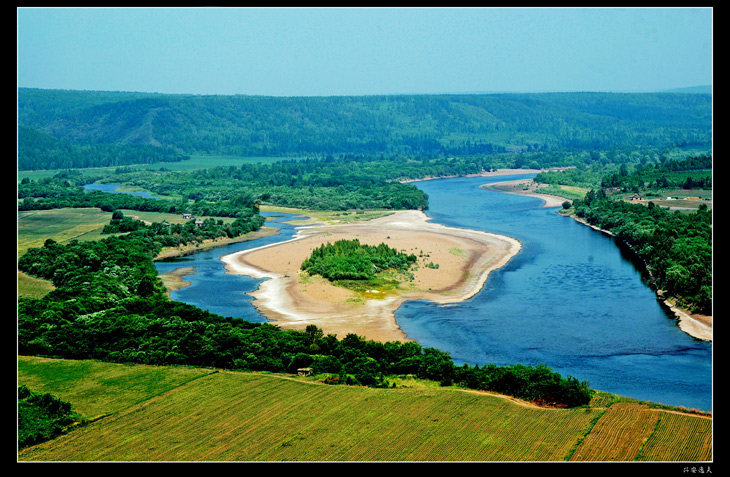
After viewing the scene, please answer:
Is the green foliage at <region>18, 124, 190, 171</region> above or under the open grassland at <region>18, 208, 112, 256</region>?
above

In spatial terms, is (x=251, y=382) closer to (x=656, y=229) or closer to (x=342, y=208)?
(x=656, y=229)

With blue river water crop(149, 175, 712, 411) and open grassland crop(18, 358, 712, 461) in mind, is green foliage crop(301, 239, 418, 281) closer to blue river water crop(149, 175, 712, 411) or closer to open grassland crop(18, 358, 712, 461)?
blue river water crop(149, 175, 712, 411)

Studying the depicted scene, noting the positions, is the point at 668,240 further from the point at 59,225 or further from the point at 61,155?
the point at 61,155

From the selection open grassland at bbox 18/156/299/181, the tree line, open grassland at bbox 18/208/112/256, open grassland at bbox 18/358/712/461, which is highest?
open grassland at bbox 18/156/299/181

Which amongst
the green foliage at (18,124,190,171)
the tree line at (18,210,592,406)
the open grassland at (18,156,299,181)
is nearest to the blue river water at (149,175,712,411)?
the tree line at (18,210,592,406)

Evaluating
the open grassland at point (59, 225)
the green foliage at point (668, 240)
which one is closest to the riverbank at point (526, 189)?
the green foliage at point (668, 240)

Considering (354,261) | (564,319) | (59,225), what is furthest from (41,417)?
(59,225)
